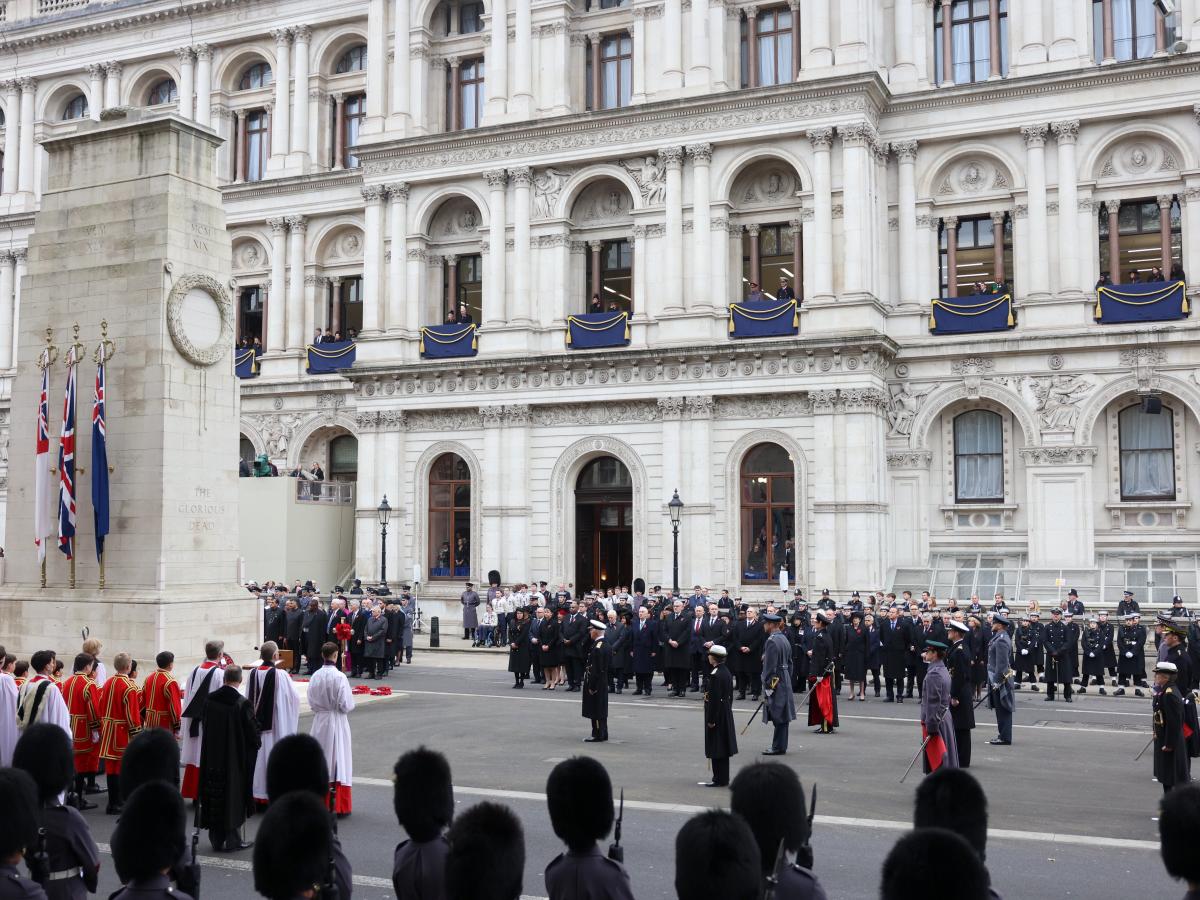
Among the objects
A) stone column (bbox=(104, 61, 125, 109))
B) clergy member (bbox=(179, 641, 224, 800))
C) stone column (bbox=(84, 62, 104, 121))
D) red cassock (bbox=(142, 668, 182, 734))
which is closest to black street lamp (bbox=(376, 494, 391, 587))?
stone column (bbox=(104, 61, 125, 109))

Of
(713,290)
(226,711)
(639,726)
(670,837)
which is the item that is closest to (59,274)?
(226,711)

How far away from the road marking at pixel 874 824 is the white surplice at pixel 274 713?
2.38 m

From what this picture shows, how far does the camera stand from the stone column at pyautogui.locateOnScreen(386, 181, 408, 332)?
42.7 metres

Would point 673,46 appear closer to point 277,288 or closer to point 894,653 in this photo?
point 277,288

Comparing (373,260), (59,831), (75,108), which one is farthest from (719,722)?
(75,108)

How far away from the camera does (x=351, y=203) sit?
4669 centimetres

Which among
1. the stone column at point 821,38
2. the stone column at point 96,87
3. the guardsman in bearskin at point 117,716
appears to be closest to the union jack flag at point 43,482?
the guardsman in bearskin at point 117,716

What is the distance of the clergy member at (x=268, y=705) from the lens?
13.4 metres

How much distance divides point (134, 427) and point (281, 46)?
32.9 m

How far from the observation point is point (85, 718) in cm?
1432

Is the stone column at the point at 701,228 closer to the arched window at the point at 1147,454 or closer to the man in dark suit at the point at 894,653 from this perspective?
the arched window at the point at 1147,454

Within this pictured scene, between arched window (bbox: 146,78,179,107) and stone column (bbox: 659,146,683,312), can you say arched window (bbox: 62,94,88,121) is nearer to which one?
arched window (bbox: 146,78,179,107)

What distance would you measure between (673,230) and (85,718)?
91.1 feet

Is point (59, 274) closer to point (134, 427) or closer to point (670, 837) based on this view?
point (134, 427)
